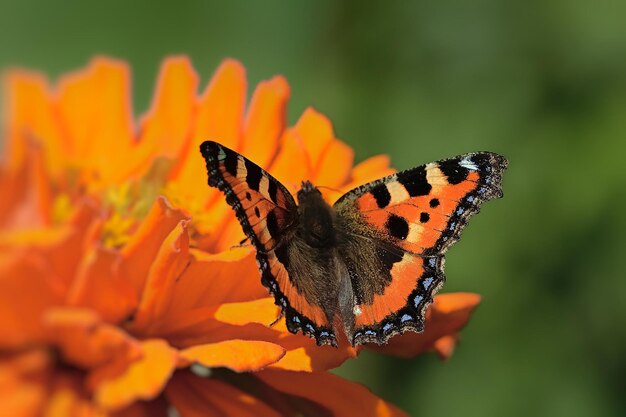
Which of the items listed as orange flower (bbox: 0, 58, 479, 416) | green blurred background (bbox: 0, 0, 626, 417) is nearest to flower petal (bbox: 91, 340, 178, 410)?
orange flower (bbox: 0, 58, 479, 416)

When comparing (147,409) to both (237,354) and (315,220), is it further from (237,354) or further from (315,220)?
(315,220)

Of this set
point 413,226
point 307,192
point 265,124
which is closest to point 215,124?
point 265,124

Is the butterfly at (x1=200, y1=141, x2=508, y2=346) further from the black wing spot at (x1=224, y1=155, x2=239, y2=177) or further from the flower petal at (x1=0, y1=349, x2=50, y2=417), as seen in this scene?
the flower petal at (x1=0, y1=349, x2=50, y2=417)

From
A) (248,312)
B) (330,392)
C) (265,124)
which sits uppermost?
(265,124)

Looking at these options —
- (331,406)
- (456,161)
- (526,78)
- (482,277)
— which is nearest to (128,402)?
(331,406)

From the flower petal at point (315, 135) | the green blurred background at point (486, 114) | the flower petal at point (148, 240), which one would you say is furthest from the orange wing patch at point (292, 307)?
the green blurred background at point (486, 114)

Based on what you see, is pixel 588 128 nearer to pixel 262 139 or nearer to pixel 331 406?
pixel 262 139
